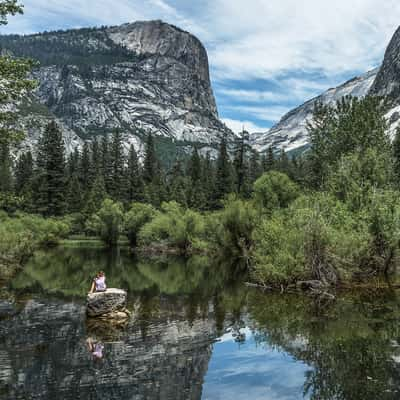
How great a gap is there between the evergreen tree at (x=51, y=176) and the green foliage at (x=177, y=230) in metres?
31.1

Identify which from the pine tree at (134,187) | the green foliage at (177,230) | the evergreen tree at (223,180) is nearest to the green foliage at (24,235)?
the green foliage at (177,230)

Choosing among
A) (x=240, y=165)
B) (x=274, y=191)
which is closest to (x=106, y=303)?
(x=274, y=191)

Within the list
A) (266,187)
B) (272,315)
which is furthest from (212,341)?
(266,187)

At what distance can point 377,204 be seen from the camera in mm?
32188

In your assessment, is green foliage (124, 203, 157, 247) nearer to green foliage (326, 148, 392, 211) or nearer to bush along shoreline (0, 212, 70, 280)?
bush along shoreline (0, 212, 70, 280)

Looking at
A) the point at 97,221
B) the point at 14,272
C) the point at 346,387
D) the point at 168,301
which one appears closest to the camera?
the point at 346,387

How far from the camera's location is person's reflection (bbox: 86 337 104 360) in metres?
16.7

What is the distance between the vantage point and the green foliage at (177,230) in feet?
214

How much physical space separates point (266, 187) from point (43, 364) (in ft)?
152

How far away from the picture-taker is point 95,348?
17.6m

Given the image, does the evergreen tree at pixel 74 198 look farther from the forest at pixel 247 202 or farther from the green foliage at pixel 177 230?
the green foliage at pixel 177 230

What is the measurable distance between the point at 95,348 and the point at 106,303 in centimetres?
→ 523

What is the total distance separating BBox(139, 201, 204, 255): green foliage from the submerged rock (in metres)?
39.7

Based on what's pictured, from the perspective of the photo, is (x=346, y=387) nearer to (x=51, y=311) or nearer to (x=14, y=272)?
(x=51, y=311)
